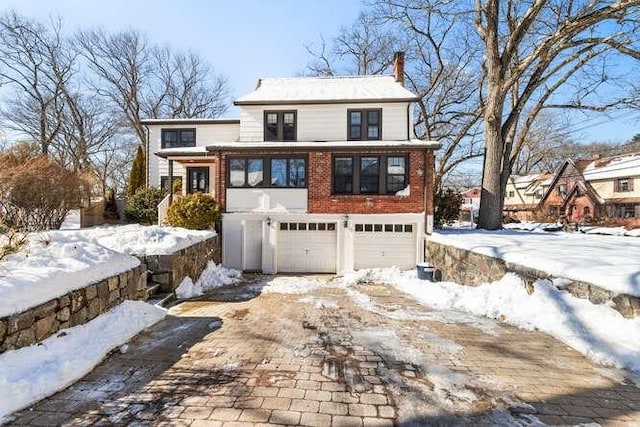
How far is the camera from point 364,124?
12.5m

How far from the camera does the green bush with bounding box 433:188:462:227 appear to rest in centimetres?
1441

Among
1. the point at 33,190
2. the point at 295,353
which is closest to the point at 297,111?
the point at 33,190

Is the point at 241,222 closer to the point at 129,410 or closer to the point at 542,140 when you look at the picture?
the point at 129,410

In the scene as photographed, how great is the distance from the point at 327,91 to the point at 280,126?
103 inches

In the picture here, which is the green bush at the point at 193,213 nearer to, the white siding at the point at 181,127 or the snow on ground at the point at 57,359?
the white siding at the point at 181,127

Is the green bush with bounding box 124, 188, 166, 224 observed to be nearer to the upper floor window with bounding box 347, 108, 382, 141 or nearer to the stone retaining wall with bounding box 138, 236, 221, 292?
the stone retaining wall with bounding box 138, 236, 221, 292

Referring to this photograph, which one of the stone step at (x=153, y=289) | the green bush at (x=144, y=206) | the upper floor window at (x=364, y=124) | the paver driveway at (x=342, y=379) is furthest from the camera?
the green bush at (x=144, y=206)

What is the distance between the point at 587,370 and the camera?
143 inches

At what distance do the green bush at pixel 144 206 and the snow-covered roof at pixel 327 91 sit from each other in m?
7.51

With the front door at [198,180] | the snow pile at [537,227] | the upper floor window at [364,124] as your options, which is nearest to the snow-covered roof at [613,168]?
the snow pile at [537,227]

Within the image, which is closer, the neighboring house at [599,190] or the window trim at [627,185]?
the neighboring house at [599,190]

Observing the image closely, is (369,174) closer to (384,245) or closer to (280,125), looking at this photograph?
(384,245)

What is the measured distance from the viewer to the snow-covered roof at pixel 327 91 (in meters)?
12.5

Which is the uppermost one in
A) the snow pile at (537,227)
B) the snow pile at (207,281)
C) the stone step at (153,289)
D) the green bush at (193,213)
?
the green bush at (193,213)
